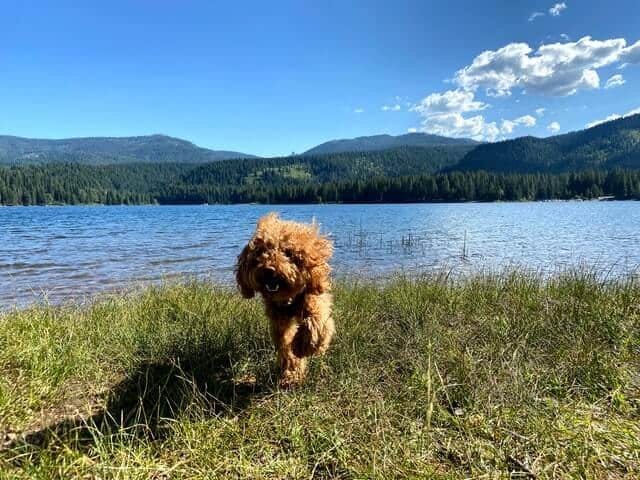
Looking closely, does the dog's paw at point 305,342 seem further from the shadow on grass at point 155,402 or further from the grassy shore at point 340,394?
the shadow on grass at point 155,402

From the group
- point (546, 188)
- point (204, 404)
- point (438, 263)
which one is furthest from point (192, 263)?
point (546, 188)

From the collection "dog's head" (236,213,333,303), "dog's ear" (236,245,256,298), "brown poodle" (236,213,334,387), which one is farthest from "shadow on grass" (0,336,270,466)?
"dog's head" (236,213,333,303)

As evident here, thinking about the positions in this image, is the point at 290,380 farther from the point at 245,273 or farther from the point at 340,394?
→ the point at 245,273

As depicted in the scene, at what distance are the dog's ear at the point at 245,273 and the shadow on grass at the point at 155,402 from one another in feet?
2.65

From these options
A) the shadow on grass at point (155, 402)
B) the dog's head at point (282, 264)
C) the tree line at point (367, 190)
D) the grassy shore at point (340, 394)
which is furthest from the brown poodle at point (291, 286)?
the tree line at point (367, 190)

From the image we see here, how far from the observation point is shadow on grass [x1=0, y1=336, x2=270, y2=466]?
10.2 ft

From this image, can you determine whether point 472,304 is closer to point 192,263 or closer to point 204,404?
point 204,404

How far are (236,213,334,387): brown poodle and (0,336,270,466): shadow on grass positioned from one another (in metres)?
0.48

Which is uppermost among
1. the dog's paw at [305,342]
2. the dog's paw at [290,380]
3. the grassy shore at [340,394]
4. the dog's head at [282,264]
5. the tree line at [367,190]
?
the tree line at [367,190]

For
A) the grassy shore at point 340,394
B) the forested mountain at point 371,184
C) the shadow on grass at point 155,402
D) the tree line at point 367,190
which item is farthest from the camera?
the forested mountain at point 371,184

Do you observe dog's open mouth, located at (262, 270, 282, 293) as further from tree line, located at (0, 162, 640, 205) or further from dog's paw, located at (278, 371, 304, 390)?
tree line, located at (0, 162, 640, 205)

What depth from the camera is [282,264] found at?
4105 mm

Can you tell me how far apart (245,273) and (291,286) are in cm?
52

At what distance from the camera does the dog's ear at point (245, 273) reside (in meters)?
4.32
